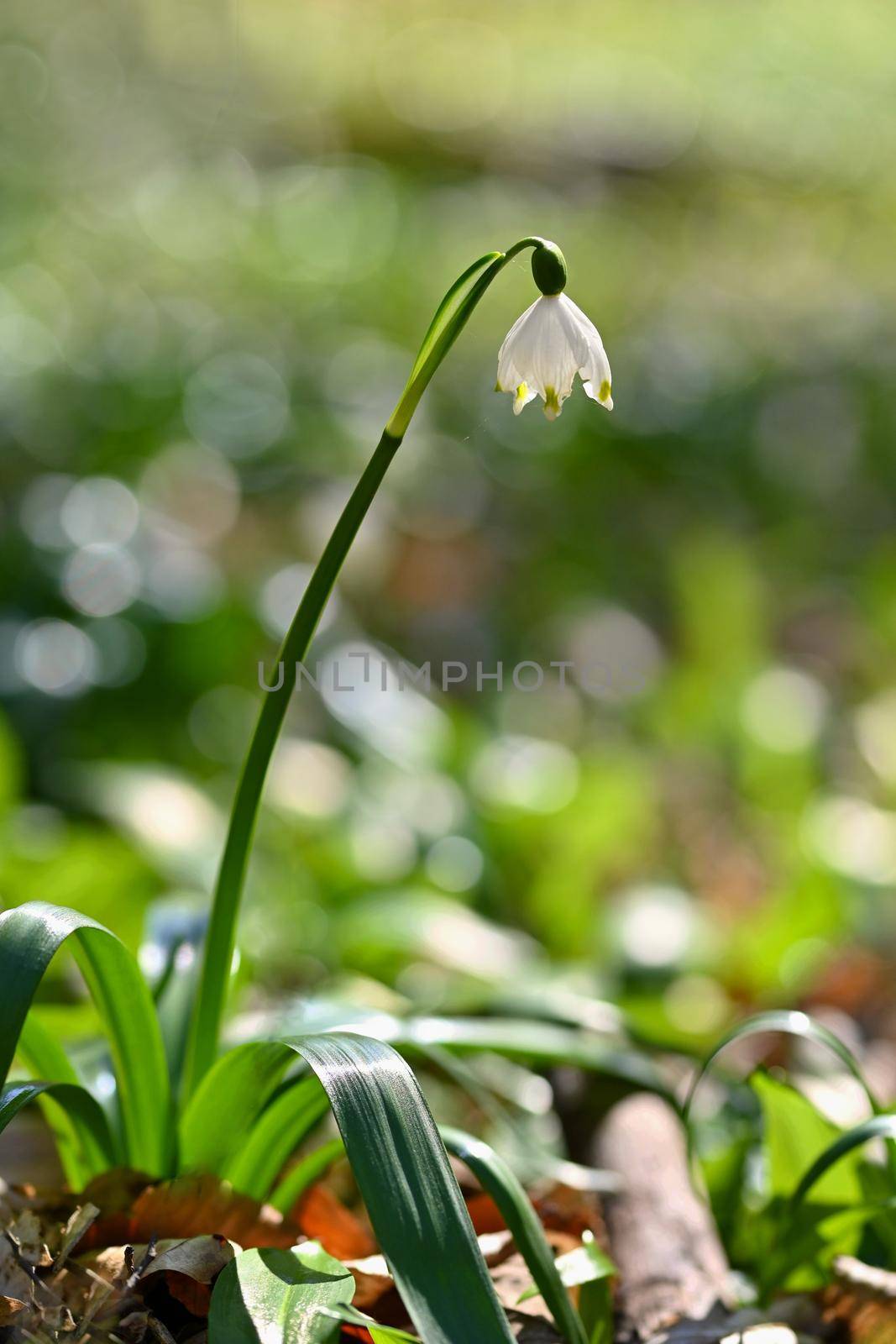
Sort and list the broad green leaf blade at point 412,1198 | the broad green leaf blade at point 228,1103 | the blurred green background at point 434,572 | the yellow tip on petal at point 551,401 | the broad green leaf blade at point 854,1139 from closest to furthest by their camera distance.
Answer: the broad green leaf blade at point 412,1198 → the yellow tip on petal at point 551,401 → the broad green leaf blade at point 228,1103 → the broad green leaf blade at point 854,1139 → the blurred green background at point 434,572

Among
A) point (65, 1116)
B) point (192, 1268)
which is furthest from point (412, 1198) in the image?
point (65, 1116)

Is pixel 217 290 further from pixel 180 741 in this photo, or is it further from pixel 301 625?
pixel 301 625

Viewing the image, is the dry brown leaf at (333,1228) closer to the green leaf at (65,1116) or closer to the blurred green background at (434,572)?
the green leaf at (65,1116)

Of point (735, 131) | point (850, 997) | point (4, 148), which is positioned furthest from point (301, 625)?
point (735, 131)

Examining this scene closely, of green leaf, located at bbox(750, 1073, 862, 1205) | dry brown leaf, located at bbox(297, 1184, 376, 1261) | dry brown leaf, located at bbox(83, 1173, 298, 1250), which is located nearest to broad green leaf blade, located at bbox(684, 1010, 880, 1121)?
green leaf, located at bbox(750, 1073, 862, 1205)

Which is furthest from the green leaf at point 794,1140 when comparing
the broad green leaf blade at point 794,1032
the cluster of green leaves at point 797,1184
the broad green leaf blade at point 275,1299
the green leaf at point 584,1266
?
the broad green leaf blade at point 275,1299

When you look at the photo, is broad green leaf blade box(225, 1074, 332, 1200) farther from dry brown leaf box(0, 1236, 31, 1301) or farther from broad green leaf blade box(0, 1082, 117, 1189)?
dry brown leaf box(0, 1236, 31, 1301)
